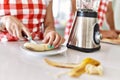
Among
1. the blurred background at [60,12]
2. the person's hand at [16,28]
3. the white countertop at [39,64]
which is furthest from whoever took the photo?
the blurred background at [60,12]

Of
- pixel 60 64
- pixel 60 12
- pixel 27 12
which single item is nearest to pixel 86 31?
pixel 60 64

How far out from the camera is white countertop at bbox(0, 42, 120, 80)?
65cm

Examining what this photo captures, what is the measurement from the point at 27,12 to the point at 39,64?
486mm

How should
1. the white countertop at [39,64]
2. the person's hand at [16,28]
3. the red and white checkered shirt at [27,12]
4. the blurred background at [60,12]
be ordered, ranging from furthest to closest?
the blurred background at [60,12] → the red and white checkered shirt at [27,12] → the person's hand at [16,28] → the white countertop at [39,64]

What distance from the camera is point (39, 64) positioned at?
0.76 meters

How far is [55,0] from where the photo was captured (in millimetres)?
2648

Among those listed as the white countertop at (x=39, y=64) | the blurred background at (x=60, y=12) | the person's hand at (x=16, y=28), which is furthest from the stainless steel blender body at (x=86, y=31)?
the blurred background at (x=60, y=12)

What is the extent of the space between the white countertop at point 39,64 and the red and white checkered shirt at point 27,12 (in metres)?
0.19

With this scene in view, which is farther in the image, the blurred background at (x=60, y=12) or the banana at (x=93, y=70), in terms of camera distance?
the blurred background at (x=60, y=12)

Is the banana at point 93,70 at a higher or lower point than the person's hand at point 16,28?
lower

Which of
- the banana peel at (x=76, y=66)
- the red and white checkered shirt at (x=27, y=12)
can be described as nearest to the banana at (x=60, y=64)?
the banana peel at (x=76, y=66)

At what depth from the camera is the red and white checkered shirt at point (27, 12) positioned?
3.76ft

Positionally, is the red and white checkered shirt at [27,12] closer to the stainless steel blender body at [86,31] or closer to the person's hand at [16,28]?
the person's hand at [16,28]

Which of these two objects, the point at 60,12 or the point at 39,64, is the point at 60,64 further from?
the point at 60,12
